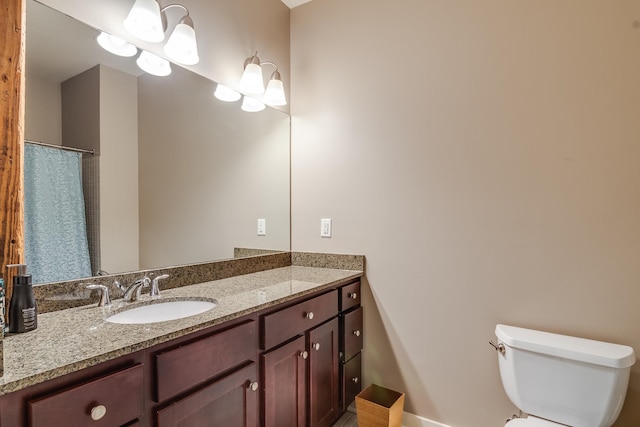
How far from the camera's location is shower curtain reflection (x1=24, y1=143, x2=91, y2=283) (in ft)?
3.75

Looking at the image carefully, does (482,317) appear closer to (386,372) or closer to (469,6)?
(386,372)

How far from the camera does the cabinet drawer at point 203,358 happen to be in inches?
38.2

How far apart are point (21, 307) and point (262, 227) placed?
1296mm

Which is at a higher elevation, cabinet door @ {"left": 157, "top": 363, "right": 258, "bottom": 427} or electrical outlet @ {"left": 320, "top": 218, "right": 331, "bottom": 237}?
electrical outlet @ {"left": 320, "top": 218, "right": 331, "bottom": 237}

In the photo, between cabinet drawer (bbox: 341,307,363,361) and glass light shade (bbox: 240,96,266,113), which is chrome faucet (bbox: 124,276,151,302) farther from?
glass light shade (bbox: 240,96,266,113)

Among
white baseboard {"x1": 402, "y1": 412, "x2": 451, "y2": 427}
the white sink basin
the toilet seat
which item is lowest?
white baseboard {"x1": 402, "y1": 412, "x2": 451, "y2": 427}

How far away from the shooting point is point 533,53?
61.9 inches

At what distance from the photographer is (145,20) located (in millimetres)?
1395

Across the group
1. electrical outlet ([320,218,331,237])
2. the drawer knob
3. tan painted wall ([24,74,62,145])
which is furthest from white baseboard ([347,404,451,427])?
tan painted wall ([24,74,62,145])

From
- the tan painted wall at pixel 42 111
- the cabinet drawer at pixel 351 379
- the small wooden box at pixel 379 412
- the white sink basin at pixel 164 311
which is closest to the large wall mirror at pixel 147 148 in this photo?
the tan painted wall at pixel 42 111

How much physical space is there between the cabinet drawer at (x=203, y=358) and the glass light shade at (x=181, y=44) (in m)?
1.24

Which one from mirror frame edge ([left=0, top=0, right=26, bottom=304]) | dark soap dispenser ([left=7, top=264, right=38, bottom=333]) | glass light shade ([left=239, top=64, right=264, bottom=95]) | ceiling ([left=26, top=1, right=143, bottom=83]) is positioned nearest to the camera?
dark soap dispenser ([left=7, top=264, right=38, bottom=333])

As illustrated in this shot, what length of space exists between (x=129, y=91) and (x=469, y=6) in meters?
1.66

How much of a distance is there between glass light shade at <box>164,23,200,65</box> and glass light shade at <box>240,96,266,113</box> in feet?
1.51
